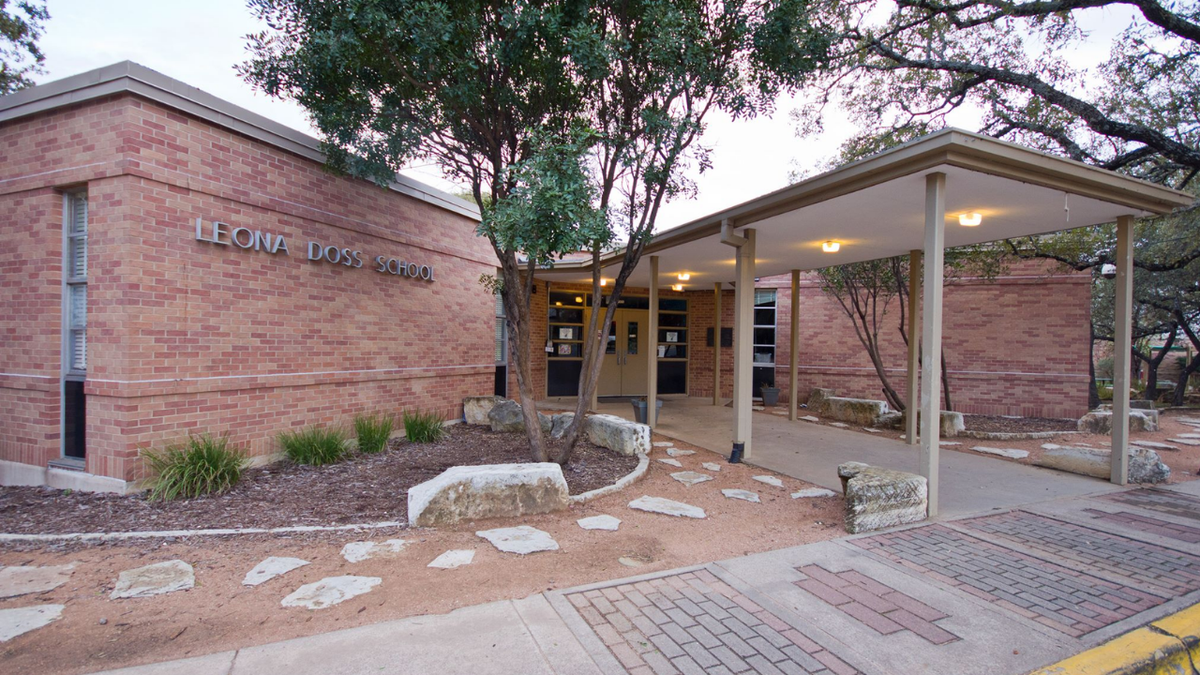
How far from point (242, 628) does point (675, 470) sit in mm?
4505

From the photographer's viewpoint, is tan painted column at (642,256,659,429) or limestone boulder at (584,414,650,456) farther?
tan painted column at (642,256,659,429)

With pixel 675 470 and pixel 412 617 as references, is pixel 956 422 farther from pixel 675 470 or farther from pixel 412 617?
pixel 412 617

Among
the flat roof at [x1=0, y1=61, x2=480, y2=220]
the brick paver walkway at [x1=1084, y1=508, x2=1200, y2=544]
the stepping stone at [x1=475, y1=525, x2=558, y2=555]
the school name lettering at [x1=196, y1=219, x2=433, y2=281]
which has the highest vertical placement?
the flat roof at [x1=0, y1=61, x2=480, y2=220]

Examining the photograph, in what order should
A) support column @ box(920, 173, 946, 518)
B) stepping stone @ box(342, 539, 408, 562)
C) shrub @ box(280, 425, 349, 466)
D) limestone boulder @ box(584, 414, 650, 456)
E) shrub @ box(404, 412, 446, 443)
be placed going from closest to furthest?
stepping stone @ box(342, 539, 408, 562), support column @ box(920, 173, 946, 518), shrub @ box(280, 425, 349, 466), limestone boulder @ box(584, 414, 650, 456), shrub @ box(404, 412, 446, 443)

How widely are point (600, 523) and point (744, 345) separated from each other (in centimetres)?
315

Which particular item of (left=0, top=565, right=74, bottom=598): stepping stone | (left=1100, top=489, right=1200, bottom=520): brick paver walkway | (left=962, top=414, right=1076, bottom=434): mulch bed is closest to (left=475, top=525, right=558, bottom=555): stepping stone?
(left=0, top=565, right=74, bottom=598): stepping stone

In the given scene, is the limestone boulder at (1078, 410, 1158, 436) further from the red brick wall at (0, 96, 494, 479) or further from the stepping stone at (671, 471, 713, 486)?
the red brick wall at (0, 96, 494, 479)

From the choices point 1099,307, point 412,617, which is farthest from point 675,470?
point 1099,307

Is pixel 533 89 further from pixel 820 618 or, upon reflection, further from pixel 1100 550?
pixel 1100 550

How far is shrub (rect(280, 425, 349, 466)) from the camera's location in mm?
6148

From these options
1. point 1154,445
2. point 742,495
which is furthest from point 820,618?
point 1154,445

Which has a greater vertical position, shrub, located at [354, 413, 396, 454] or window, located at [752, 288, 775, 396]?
window, located at [752, 288, 775, 396]

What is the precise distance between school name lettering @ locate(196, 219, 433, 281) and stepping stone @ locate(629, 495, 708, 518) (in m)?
4.60

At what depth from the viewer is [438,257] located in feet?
28.4
